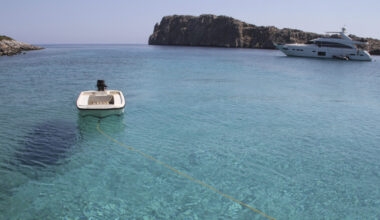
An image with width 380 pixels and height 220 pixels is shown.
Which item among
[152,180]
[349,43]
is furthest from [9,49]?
[349,43]

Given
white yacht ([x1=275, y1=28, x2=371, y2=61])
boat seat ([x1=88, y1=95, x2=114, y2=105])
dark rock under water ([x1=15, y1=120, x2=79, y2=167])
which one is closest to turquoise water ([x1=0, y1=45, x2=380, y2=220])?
dark rock under water ([x1=15, y1=120, x2=79, y2=167])

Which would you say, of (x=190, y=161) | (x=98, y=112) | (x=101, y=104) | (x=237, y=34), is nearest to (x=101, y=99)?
(x=101, y=104)

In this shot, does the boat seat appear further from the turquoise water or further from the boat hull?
the boat hull

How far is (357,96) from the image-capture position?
91.6ft

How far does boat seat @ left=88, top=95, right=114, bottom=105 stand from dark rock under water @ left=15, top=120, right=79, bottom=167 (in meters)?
2.41

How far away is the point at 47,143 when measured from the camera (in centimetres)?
1277

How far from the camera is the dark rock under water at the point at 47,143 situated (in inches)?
441

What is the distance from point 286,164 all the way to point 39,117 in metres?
15.0

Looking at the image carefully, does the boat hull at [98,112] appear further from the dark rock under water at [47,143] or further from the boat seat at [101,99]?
the boat seat at [101,99]

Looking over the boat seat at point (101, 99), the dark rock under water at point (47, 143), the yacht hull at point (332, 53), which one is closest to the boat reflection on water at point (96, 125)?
the dark rock under water at point (47, 143)

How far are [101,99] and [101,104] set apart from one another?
6.82ft

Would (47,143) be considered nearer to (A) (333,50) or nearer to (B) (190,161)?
(B) (190,161)

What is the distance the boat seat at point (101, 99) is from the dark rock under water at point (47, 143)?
7.91 feet

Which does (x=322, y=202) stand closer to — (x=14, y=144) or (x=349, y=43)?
(x=14, y=144)
